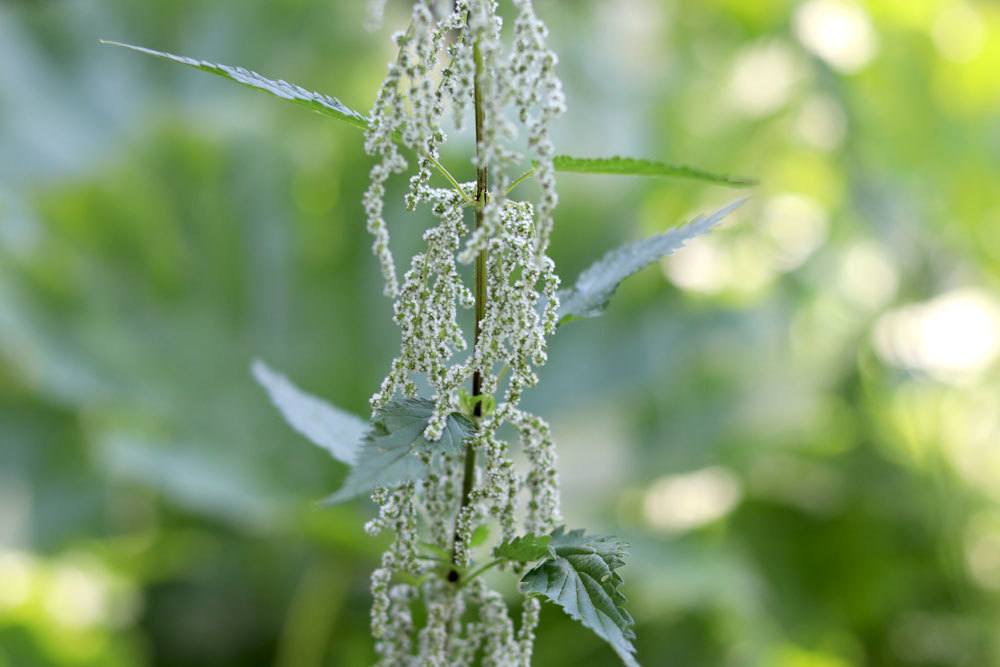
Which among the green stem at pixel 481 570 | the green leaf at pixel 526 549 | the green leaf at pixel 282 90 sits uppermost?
the green leaf at pixel 282 90

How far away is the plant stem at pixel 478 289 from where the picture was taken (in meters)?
0.37

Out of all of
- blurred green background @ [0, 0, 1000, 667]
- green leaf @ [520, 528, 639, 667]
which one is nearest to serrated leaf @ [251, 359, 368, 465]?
green leaf @ [520, 528, 639, 667]

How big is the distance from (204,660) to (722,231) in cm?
108

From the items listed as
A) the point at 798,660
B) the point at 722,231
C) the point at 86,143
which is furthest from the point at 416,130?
the point at 86,143

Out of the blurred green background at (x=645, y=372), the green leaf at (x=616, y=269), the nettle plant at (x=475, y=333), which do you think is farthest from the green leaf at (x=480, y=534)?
the blurred green background at (x=645, y=372)

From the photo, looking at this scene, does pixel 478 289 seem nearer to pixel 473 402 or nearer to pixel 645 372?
pixel 473 402

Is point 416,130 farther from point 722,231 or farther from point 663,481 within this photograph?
point 722,231

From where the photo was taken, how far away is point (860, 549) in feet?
5.16

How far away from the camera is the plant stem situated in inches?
14.6

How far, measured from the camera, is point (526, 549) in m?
0.41

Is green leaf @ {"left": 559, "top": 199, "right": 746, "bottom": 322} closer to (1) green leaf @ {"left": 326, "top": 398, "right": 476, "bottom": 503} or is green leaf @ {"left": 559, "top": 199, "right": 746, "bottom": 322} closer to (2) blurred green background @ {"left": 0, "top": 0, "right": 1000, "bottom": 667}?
(1) green leaf @ {"left": 326, "top": 398, "right": 476, "bottom": 503}

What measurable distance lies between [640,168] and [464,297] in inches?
3.7

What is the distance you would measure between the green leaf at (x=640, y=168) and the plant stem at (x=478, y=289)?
0.10ft

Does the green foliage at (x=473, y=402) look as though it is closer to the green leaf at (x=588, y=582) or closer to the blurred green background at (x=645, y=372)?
the green leaf at (x=588, y=582)
